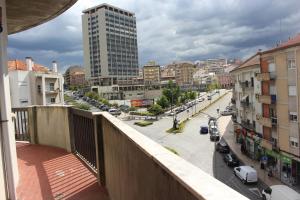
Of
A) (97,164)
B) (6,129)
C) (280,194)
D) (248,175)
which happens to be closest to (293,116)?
(248,175)

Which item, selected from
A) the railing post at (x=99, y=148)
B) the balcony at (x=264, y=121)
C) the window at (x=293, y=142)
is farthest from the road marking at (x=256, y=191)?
the railing post at (x=99, y=148)

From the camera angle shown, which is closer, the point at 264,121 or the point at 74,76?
the point at 264,121

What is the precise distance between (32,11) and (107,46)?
128493mm

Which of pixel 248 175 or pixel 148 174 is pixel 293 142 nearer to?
pixel 248 175

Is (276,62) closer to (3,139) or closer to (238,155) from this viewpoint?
(238,155)

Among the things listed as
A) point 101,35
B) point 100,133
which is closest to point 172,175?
point 100,133

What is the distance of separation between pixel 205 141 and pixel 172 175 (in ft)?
143

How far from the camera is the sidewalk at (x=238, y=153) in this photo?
26.9 m

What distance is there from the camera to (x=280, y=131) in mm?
26438

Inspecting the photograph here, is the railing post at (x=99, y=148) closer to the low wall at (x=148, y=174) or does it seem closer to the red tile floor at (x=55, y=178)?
the red tile floor at (x=55, y=178)

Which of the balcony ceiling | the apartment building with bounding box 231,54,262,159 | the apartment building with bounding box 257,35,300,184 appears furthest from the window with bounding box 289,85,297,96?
the balcony ceiling

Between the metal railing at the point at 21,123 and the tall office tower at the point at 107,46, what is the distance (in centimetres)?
11325

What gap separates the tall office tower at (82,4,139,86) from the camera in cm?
13050

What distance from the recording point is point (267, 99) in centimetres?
2816
